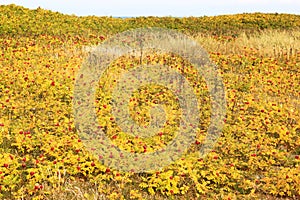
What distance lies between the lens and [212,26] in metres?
20.9

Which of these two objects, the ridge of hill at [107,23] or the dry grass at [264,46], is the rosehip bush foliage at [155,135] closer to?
the dry grass at [264,46]

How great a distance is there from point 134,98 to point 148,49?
477 centimetres

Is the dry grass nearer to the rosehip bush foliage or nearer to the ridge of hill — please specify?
the rosehip bush foliage

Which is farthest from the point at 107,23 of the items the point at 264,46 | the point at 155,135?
the point at 155,135

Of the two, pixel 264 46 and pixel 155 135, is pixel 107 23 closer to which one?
pixel 264 46

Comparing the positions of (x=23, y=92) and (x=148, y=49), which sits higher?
(x=148, y=49)

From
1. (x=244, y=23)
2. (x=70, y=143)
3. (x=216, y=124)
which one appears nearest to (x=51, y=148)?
(x=70, y=143)

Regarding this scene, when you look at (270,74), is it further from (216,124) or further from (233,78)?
(216,124)

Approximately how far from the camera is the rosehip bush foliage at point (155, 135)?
4680mm

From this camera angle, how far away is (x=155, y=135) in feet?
20.0

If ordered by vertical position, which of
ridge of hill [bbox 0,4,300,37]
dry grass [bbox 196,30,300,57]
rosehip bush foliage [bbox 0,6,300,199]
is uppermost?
ridge of hill [bbox 0,4,300,37]

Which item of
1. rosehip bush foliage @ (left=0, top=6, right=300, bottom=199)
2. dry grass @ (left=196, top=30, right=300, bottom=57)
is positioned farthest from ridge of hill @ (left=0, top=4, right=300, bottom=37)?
rosehip bush foliage @ (left=0, top=6, right=300, bottom=199)

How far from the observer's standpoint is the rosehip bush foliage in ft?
15.4

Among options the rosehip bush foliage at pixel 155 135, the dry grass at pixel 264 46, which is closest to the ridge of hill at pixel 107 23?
the dry grass at pixel 264 46
